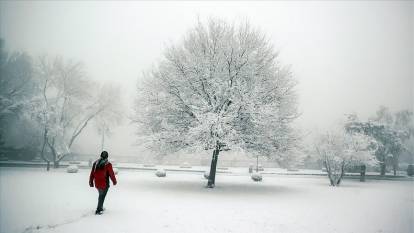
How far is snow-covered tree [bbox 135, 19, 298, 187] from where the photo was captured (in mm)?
19875

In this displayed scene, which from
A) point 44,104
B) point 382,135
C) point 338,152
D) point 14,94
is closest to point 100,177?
point 338,152

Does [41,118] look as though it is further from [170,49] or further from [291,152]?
[291,152]

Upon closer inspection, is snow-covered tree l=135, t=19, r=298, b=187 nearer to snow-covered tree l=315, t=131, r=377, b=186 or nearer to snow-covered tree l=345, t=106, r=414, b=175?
snow-covered tree l=315, t=131, r=377, b=186

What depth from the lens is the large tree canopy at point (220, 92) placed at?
65.2 feet

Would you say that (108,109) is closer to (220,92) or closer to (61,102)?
(61,102)

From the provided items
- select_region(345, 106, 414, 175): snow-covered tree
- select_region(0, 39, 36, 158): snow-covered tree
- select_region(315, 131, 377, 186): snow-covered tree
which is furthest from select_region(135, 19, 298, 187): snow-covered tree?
select_region(345, 106, 414, 175): snow-covered tree

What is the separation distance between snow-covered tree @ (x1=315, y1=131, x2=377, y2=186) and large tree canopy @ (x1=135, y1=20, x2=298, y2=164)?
35.0 feet

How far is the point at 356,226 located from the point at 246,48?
551 inches

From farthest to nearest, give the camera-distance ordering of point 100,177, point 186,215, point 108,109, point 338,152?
point 108,109 → point 338,152 → point 186,215 → point 100,177

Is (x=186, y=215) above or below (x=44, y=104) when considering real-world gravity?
below

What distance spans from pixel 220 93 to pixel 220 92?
0.14 metres

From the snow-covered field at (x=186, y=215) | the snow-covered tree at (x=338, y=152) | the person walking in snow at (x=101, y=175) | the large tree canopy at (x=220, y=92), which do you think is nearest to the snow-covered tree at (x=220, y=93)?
the large tree canopy at (x=220, y=92)

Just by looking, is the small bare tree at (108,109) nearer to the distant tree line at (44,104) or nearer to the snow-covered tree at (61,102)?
the distant tree line at (44,104)

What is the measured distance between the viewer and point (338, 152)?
104 ft
